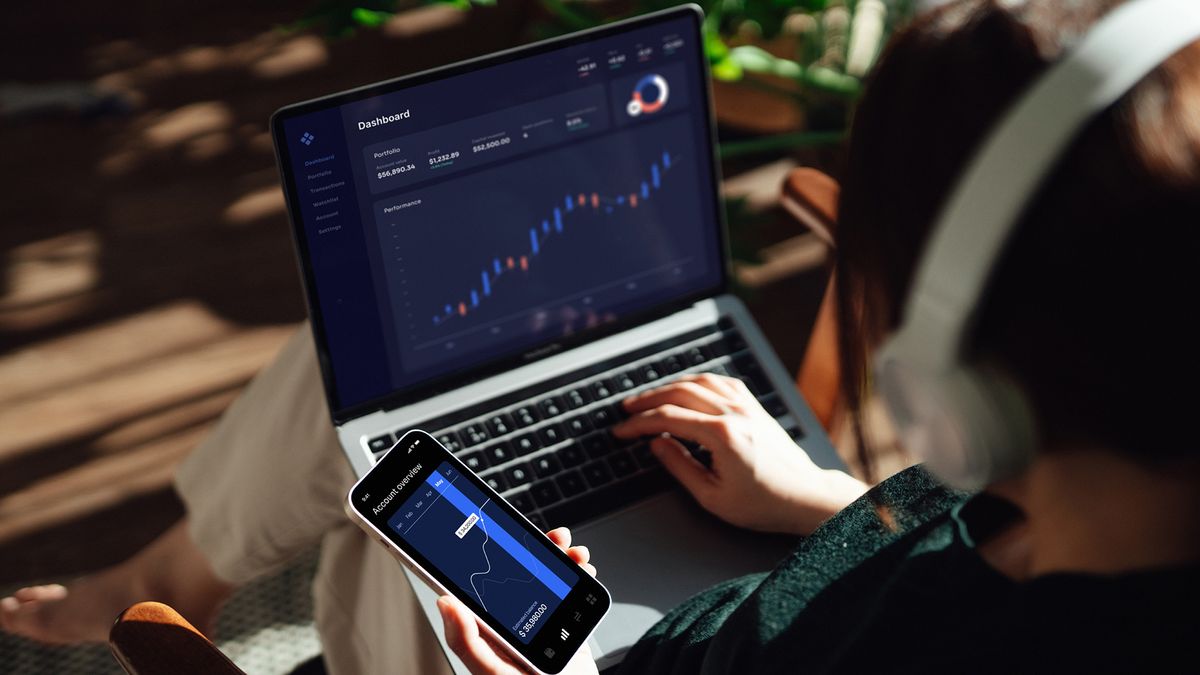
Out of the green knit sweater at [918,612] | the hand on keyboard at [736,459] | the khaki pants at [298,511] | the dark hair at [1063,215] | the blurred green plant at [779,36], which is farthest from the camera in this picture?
the blurred green plant at [779,36]

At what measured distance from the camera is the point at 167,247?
1954 mm

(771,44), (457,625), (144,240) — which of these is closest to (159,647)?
(457,625)

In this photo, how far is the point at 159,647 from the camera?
0.71 meters

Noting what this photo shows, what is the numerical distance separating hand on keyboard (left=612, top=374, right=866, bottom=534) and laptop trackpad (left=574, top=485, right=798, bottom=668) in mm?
23

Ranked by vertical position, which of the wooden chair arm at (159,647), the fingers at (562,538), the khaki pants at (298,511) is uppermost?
the wooden chair arm at (159,647)

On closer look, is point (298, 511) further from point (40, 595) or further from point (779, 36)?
point (779, 36)

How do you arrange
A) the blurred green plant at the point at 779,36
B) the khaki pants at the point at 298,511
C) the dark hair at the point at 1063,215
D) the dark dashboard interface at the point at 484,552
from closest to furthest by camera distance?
the dark hair at the point at 1063,215
the dark dashboard interface at the point at 484,552
the khaki pants at the point at 298,511
the blurred green plant at the point at 779,36

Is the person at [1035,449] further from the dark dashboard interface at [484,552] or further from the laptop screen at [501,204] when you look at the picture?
the laptop screen at [501,204]

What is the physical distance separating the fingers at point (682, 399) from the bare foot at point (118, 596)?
0.56m

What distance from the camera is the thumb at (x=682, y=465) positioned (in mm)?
938

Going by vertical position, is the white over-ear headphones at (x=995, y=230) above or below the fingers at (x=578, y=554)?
above

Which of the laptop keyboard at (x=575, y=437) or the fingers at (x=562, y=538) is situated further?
the laptop keyboard at (x=575, y=437)

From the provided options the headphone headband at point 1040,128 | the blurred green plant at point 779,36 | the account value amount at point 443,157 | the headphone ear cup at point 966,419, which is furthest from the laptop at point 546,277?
the headphone headband at point 1040,128

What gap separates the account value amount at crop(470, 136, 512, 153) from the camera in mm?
915
